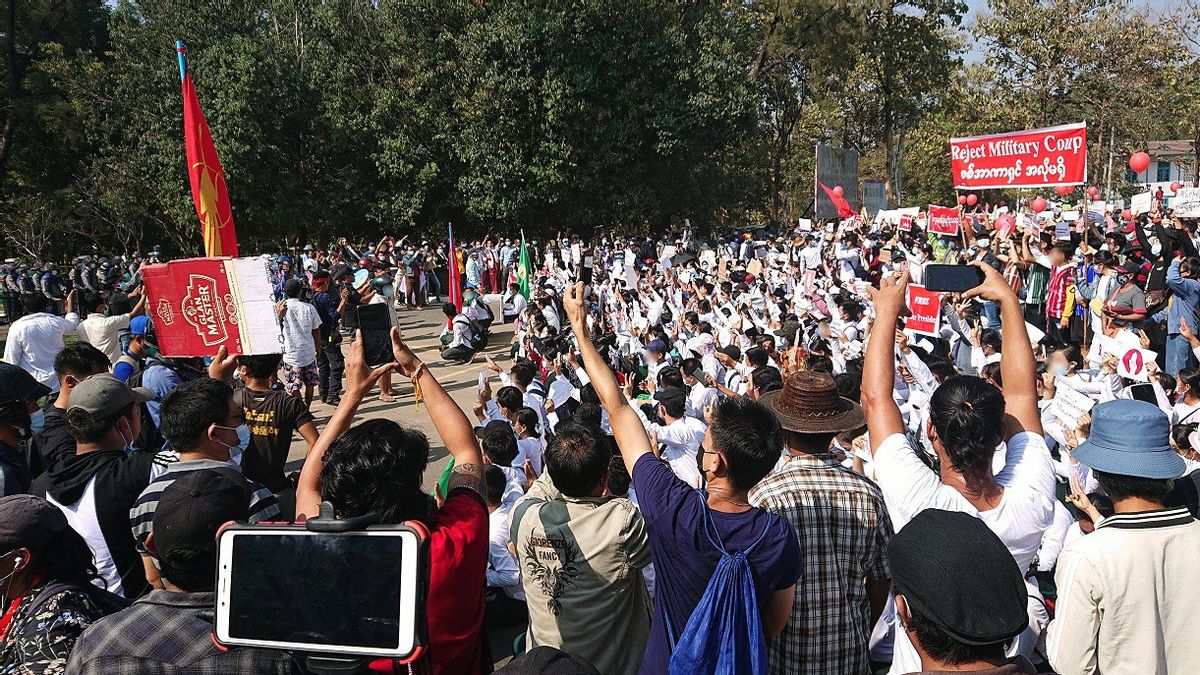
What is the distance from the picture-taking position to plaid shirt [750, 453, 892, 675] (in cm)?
234

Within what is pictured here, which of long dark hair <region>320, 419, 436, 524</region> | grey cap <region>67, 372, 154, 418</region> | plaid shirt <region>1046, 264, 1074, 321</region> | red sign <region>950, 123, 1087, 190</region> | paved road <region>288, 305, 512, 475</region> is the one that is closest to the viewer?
long dark hair <region>320, 419, 436, 524</region>

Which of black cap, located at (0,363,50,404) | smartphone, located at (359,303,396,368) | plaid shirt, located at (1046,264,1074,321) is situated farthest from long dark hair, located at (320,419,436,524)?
plaid shirt, located at (1046,264,1074,321)

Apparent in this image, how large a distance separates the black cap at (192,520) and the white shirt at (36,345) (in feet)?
18.7

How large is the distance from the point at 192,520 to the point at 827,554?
1645 mm

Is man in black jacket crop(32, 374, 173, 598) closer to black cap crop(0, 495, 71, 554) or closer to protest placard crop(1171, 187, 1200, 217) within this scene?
black cap crop(0, 495, 71, 554)

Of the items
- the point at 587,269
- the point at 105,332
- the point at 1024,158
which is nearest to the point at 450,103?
the point at 587,269

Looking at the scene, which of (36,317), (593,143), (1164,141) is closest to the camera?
(36,317)

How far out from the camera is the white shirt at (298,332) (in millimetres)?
8102

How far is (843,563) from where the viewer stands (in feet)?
7.75

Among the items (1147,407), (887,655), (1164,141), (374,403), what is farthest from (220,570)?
(1164,141)

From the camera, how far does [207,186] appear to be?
23.0 feet

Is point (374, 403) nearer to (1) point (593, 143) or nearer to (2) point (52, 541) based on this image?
(2) point (52, 541)

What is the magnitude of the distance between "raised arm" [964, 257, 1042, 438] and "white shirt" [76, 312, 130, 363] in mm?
7489

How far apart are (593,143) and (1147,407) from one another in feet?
76.4
